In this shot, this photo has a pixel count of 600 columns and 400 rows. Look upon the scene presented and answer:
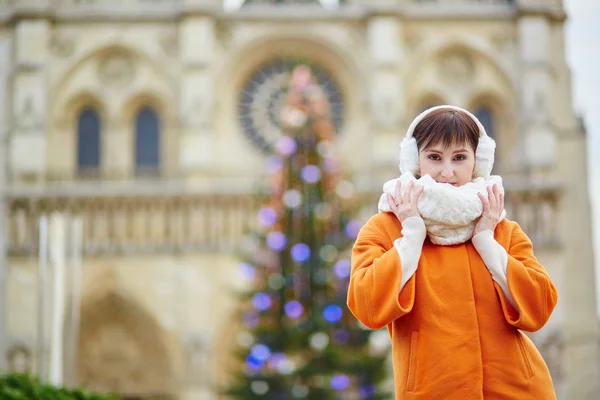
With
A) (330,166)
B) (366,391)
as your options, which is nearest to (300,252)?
(330,166)

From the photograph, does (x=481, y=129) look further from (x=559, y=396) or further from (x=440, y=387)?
(x=559, y=396)

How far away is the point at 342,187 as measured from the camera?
10773 mm

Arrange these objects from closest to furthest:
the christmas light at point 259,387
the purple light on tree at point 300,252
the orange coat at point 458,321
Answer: the orange coat at point 458,321
the christmas light at point 259,387
the purple light on tree at point 300,252

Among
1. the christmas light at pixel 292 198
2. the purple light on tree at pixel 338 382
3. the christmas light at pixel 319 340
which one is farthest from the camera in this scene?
the christmas light at pixel 292 198

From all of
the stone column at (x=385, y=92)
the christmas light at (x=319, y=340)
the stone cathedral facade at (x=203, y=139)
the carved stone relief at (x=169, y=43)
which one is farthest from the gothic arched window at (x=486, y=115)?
the christmas light at (x=319, y=340)

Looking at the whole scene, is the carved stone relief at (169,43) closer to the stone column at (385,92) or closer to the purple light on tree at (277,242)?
the stone column at (385,92)

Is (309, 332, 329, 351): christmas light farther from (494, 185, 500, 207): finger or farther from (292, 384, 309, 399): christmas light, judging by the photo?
(494, 185, 500, 207): finger

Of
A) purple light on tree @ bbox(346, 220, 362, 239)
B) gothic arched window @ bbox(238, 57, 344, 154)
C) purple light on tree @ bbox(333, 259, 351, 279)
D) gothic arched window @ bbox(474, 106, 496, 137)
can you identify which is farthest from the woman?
gothic arched window @ bbox(474, 106, 496, 137)

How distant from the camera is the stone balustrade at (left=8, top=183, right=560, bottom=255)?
60.6 feet

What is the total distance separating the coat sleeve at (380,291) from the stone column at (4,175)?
16.1 m

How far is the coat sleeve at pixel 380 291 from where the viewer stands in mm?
2505

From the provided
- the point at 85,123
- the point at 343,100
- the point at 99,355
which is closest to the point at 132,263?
the point at 99,355

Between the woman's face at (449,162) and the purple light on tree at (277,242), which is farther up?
the woman's face at (449,162)

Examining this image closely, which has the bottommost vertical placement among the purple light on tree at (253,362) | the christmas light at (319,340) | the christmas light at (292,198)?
the purple light on tree at (253,362)
